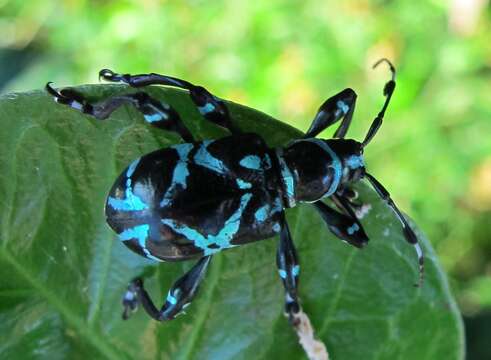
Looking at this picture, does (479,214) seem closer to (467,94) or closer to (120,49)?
(467,94)

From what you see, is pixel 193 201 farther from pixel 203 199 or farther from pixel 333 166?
pixel 333 166

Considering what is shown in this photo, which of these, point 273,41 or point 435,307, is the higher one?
point 273,41

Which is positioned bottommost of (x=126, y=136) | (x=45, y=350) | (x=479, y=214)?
(x=45, y=350)

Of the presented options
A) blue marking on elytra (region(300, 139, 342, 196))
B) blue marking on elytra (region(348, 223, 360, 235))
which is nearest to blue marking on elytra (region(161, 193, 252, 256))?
blue marking on elytra (region(348, 223, 360, 235))

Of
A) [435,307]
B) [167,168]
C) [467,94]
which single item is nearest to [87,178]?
[167,168]

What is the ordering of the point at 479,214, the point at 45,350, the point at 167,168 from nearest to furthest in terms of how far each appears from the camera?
1. the point at 45,350
2. the point at 167,168
3. the point at 479,214

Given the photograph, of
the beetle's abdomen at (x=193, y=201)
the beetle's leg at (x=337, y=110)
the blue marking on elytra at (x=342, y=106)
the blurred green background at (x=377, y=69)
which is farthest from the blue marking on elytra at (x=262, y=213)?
the blurred green background at (x=377, y=69)
